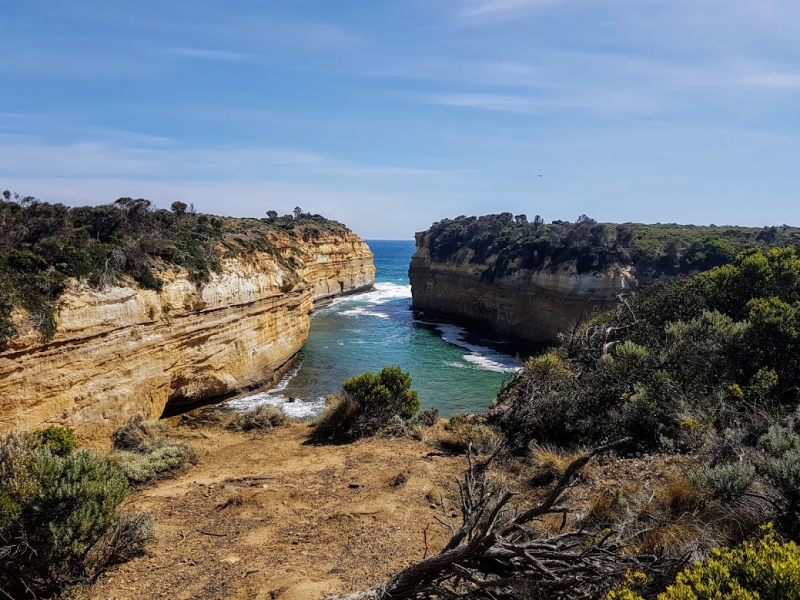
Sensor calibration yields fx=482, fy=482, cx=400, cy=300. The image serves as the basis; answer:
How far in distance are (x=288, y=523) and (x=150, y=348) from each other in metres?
10.7

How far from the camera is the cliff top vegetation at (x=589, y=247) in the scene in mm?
30625

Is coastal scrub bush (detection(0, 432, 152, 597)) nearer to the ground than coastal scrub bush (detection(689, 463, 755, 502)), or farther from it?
nearer to the ground

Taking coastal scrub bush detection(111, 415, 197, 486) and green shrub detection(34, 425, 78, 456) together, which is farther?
green shrub detection(34, 425, 78, 456)

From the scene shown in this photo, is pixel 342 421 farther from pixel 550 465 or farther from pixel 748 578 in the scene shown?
pixel 748 578

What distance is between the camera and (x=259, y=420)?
45.2 feet

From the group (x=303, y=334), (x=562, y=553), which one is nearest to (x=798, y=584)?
(x=562, y=553)

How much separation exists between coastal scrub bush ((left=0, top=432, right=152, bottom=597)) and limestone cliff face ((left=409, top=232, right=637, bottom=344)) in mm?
19968

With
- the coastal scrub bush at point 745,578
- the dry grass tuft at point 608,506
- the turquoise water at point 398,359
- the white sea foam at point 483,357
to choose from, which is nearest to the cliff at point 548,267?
the turquoise water at point 398,359

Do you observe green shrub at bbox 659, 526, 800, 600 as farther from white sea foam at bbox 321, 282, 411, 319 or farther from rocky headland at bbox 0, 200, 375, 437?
white sea foam at bbox 321, 282, 411, 319

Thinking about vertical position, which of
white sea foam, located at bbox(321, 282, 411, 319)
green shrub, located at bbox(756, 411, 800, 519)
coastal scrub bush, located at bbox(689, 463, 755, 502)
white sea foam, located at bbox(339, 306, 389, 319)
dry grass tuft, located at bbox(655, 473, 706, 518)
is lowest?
white sea foam, located at bbox(339, 306, 389, 319)

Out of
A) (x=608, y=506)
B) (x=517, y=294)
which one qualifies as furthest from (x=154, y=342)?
(x=517, y=294)

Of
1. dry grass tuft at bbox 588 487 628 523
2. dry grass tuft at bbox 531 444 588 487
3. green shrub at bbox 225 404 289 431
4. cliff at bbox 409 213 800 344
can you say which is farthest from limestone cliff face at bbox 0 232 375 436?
cliff at bbox 409 213 800 344

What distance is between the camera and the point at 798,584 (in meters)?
2.63

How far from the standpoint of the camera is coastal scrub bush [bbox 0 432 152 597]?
5148 millimetres
